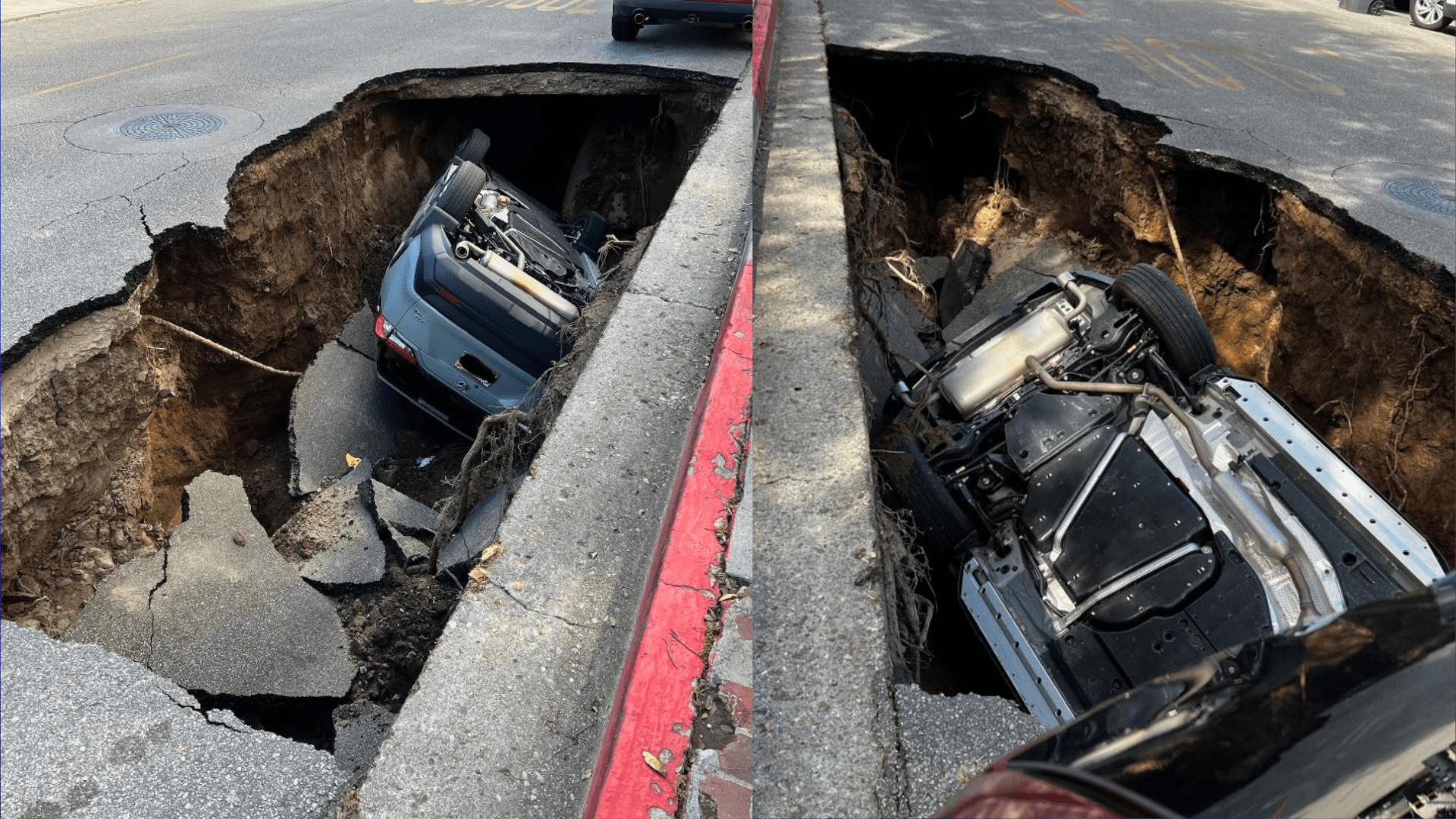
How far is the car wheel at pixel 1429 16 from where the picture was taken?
39.0 feet

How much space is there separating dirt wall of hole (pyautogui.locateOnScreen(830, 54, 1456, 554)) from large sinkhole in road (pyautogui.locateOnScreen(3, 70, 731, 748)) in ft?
7.31

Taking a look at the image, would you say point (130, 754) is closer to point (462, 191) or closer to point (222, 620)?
point (222, 620)

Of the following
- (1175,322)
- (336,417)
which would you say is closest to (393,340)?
(336,417)

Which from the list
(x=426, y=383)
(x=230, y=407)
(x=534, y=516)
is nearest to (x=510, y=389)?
(x=426, y=383)

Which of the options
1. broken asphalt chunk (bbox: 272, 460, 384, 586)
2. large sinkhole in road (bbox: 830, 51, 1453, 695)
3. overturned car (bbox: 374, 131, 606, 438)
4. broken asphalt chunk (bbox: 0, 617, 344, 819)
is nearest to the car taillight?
overturned car (bbox: 374, 131, 606, 438)

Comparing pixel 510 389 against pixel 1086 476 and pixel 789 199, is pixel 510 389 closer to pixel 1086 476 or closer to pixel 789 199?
pixel 789 199

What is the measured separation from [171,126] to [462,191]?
225 cm

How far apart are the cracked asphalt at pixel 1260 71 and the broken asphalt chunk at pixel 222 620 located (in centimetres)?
601

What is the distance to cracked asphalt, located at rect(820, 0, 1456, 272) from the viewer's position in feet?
21.6

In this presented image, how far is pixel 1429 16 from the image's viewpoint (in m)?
12.0

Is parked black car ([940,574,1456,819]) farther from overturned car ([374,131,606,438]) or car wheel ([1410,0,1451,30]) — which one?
car wheel ([1410,0,1451,30])

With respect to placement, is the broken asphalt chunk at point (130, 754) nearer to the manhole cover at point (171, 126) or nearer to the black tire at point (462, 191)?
the black tire at point (462, 191)

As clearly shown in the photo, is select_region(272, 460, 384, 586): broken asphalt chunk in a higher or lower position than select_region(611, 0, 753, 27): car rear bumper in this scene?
lower

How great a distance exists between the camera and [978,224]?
31.3ft
